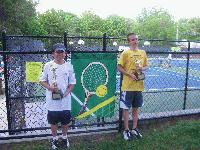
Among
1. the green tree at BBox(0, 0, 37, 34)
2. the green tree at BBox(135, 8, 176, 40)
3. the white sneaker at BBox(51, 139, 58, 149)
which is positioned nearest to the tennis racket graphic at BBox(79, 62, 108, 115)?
the white sneaker at BBox(51, 139, 58, 149)

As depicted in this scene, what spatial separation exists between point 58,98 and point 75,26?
55.1 meters

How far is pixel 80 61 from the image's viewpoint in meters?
5.44

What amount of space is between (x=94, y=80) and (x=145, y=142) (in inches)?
54.5

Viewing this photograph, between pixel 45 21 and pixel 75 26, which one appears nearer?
pixel 45 21

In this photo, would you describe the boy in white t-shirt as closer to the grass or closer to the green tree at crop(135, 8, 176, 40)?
the grass

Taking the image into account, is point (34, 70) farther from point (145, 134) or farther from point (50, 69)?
point (145, 134)

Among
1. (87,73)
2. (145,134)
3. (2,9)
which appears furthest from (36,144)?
(2,9)

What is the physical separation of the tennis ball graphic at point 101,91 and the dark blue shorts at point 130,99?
1.05 feet

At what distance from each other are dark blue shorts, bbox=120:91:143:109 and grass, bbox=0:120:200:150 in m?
0.59

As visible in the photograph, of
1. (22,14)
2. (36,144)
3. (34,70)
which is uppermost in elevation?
(22,14)

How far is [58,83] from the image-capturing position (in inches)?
194

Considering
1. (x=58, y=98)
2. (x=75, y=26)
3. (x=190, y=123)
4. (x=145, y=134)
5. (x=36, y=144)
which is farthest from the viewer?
(x=75, y=26)

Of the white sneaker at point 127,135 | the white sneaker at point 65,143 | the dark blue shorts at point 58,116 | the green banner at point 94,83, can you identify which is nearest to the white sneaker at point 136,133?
the white sneaker at point 127,135

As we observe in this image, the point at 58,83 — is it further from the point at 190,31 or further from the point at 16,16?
the point at 190,31
